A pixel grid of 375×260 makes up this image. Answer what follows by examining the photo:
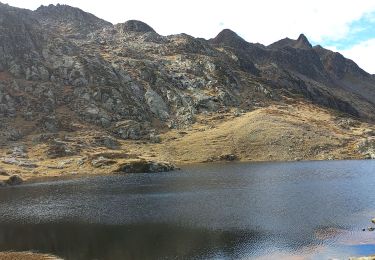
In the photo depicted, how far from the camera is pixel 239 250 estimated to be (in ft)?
186

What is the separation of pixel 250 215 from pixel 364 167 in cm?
9705

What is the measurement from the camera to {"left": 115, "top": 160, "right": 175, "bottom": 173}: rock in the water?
17775cm

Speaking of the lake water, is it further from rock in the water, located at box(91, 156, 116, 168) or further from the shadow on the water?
rock in the water, located at box(91, 156, 116, 168)

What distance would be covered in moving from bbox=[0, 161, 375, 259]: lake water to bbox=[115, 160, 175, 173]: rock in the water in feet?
139

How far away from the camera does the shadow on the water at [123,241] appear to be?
56938 mm

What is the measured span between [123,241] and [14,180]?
100894 mm

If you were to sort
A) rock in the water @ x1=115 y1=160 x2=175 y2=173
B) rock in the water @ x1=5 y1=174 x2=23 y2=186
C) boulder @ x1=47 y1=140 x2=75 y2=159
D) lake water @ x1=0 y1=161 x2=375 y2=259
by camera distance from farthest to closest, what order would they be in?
boulder @ x1=47 y1=140 x2=75 y2=159 → rock in the water @ x1=115 y1=160 x2=175 y2=173 → rock in the water @ x1=5 y1=174 x2=23 y2=186 → lake water @ x1=0 y1=161 x2=375 y2=259

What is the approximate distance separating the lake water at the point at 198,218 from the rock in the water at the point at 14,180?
15401 millimetres

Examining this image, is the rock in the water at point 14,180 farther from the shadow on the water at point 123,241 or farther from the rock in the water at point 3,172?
the shadow on the water at point 123,241

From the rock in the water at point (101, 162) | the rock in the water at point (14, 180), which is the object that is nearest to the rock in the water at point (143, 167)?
the rock in the water at point (101, 162)

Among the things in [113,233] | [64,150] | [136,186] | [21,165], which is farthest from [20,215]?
[64,150]

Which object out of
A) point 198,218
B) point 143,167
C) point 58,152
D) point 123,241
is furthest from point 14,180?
point 123,241

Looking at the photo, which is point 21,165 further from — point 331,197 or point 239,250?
point 239,250

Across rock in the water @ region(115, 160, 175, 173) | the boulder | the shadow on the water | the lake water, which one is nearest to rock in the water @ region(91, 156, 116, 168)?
rock in the water @ region(115, 160, 175, 173)
